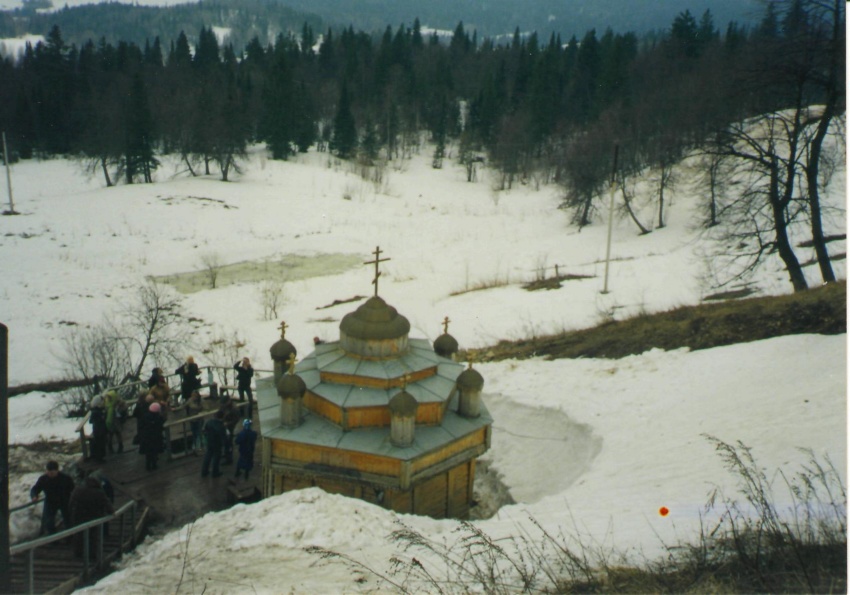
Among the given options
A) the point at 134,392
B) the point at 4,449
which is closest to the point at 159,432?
the point at 134,392

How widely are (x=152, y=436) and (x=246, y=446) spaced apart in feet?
5.84

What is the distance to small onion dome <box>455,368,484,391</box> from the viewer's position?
10992 mm

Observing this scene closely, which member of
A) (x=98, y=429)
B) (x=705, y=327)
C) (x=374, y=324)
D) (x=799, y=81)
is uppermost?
(x=799, y=81)

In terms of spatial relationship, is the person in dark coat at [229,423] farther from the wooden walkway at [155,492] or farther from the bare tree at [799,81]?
the bare tree at [799,81]

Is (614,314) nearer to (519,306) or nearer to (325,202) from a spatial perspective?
(519,306)

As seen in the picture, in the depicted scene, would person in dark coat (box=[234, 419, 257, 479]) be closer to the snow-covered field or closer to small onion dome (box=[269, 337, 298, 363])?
small onion dome (box=[269, 337, 298, 363])

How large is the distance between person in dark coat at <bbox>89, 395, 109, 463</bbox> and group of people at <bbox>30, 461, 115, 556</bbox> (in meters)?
2.12

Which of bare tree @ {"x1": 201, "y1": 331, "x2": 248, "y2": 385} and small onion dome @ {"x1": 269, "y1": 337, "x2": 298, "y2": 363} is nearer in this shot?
small onion dome @ {"x1": 269, "y1": 337, "x2": 298, "y2": 363}

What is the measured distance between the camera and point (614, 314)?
22.3 metres

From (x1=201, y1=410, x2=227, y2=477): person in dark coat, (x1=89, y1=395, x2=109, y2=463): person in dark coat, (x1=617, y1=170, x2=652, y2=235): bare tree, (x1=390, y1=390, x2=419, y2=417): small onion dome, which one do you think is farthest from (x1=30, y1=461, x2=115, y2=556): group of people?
(x1=617, y1=170, x2=652, y2=235): bare tree

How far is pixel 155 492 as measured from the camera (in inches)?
437

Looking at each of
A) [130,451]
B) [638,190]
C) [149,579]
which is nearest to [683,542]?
[149,579]

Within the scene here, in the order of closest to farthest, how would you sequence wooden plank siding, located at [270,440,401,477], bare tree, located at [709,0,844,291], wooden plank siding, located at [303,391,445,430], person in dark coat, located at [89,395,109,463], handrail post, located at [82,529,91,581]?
handrail post, located at [82,529,91,581] < wooden plank siding, located at [270,440,401,477] < wooden plank siding, located at [303,391,445,430] < person in dark coat, located at [89,395,109,463] < bare tree, located at [709,0,844,291]

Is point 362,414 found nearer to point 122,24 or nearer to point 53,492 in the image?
point 53,492
